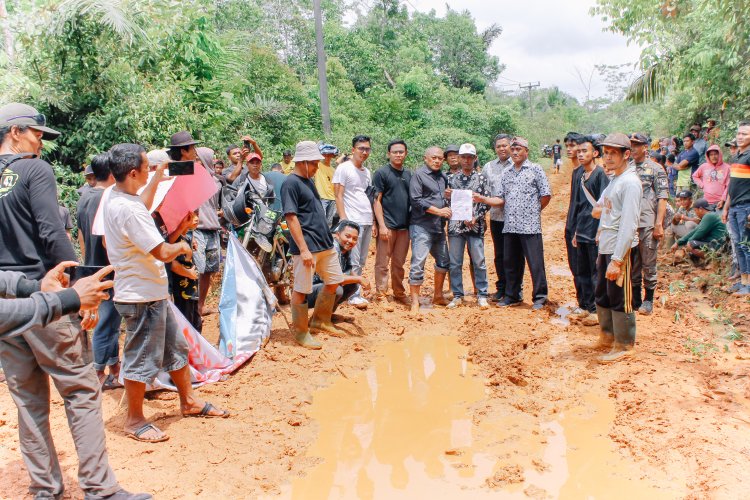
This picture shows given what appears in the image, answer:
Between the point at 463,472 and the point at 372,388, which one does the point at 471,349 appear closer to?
the point at 372,388

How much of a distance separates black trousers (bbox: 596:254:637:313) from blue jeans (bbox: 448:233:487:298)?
2043 millimetres

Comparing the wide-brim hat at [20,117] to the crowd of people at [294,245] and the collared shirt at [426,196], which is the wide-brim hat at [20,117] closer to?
the crowd of people at [294,245]

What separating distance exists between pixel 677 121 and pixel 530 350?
16.9 meters

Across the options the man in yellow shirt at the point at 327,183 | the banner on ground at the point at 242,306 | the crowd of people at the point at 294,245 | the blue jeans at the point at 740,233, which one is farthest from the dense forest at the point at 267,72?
the banner on ground at the point at 242,306

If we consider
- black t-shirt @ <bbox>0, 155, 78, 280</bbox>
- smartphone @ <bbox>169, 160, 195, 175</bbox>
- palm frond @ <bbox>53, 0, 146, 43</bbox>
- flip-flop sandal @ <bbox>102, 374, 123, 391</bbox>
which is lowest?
flip-flop sandal @ <bbox>102, 374, 123, 391</bbox>

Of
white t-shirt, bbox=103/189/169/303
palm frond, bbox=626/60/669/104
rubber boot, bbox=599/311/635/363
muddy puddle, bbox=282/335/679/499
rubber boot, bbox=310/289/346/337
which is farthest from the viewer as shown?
palm frond, bbox=626/60/669/104

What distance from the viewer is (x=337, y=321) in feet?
21.8

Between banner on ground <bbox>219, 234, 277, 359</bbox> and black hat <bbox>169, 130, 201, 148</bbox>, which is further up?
black hat <bbox>169, 130, 201, 148</bbox>

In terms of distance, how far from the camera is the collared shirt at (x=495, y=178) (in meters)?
7.24

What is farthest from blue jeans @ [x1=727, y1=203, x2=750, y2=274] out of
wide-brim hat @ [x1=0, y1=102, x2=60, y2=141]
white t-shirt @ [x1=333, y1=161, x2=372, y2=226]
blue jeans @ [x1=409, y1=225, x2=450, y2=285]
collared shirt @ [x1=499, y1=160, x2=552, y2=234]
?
wide-brim hat @ [x1=0, y1=102, x2=60, y2=141]

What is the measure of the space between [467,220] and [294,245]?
2.32 meters

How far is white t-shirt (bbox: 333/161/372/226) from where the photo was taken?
7164 millimetres

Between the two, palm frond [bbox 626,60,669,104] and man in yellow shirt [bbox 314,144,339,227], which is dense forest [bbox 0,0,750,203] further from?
man in yellow shirt [bbox 314,144,339,227]

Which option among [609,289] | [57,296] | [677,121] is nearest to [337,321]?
[609,289]
